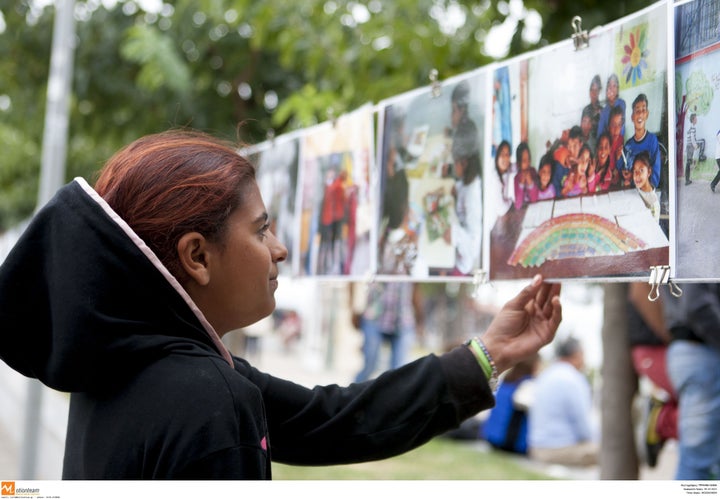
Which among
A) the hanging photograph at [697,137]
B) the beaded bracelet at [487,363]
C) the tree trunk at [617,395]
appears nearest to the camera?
the hanging photograph at [697,137]

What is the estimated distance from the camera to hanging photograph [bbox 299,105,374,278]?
3250 mm

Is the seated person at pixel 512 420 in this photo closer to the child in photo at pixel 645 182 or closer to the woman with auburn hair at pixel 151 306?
the child in photo at pixel 645 182

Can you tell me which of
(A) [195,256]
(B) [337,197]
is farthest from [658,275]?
(B) [337,197]

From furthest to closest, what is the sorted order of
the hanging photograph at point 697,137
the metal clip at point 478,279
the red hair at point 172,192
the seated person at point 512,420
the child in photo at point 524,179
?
the seated person at point 512,420 < the metal clip at point 478,279 < the child in photo at point 524,179 < the hanging photograph at point 697,137 < the red hair at point 172,192

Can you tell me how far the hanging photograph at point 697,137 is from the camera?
184cm

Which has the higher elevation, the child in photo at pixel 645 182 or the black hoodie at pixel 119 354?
the child in photo at pixel 645 182

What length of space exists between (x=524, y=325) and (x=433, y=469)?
489 centimetres

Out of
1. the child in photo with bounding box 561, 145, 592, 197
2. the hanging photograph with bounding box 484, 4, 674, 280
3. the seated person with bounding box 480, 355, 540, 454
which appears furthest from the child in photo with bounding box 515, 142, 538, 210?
the seated person with bounding box 480, 355, 540, 454

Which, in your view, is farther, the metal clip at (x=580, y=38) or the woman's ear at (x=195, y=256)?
the metal clip at (x=580, y=38)

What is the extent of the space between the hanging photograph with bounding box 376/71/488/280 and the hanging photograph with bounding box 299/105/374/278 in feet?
0.45

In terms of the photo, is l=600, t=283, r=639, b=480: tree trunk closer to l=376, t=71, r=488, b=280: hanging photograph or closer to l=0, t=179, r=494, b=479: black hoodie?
l=376, t=71, r=488, b=280: hanging photograph

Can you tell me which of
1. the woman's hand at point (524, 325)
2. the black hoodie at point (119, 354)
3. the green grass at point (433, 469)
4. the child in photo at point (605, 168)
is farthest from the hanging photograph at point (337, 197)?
the green grass at point (433, 469)

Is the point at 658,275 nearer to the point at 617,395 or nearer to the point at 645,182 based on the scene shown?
the point at 645,182
